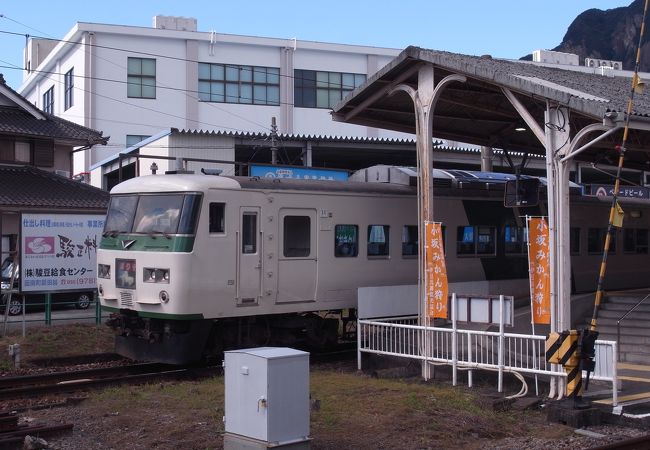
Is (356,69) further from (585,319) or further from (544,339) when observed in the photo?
(544,339)

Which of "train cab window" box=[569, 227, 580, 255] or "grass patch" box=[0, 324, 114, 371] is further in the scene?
"train cab window" box=[569, 227, 580, 255]

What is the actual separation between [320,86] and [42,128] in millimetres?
22786

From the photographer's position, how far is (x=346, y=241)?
48.6 feet

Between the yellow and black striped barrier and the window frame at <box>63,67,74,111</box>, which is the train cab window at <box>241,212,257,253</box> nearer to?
the yellow and black striped barrier

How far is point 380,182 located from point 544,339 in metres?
6.47

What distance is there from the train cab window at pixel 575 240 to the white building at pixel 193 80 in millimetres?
26479

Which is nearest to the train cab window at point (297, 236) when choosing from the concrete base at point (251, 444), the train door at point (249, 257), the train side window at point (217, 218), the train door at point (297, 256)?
the train door at point (297, 256)

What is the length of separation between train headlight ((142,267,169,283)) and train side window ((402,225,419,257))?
5.11 metres

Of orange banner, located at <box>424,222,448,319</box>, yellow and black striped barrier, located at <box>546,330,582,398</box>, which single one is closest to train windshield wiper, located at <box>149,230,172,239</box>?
orange banner, located at <box>424,222,448,319</box>

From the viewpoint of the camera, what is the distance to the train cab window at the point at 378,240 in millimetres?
15250

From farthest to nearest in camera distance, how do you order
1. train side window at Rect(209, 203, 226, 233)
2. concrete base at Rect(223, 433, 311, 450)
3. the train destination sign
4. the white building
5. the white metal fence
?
1. the white building
2. the train destination sign
3. train side window at Rect(209, 203, 226, 233)
4. the white metal fence
5. concrete base at Rect(223, 433, 311, 450)

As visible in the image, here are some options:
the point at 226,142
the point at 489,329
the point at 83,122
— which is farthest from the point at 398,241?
the point at 83,122

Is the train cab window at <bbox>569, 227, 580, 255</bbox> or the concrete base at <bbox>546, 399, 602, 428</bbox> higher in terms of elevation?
the train cab window at <bbox>569, 227, 580, 255</bbox>

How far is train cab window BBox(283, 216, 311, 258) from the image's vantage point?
45.6 feet
